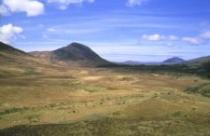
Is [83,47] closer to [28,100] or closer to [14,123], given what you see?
[28,100]

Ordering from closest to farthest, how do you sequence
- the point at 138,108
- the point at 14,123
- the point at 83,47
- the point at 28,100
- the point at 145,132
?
the point at 145,132
the point at 14,123
the point at 138,108
the point at 28,100
the point at 83,47

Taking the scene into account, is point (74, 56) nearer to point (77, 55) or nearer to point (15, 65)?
point (77, 55)

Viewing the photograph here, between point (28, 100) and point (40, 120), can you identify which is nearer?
point (40, 120)

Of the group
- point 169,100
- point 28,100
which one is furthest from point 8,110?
point 169,100

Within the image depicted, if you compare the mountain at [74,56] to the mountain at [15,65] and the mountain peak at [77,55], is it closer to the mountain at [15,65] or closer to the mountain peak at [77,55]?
the mountain peak at [77,55]

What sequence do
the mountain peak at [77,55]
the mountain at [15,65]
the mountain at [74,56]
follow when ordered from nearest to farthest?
the mountain at [15,65] < the mountain at [74,56] < the mountain peak at [77,55]

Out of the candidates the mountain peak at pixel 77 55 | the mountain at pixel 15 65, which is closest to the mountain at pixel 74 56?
the mountain peak at pixel 77 55

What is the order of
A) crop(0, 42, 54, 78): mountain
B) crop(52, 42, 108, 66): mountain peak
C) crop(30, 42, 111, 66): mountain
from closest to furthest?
1. crop(0, 42, 54, 78): mountain
2. crop(30, 42, 111, 66): mountain
3. crop(52, 42, 108, 66): mountain peak

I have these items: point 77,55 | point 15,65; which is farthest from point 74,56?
point 15,65

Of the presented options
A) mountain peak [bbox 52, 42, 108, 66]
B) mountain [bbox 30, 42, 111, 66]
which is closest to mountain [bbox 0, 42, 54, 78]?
mountain [bbox 30, 42, 111, 66]

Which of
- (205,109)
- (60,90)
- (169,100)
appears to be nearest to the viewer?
(205,109)

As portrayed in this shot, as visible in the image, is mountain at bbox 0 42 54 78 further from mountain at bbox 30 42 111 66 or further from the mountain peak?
the mountain peak
